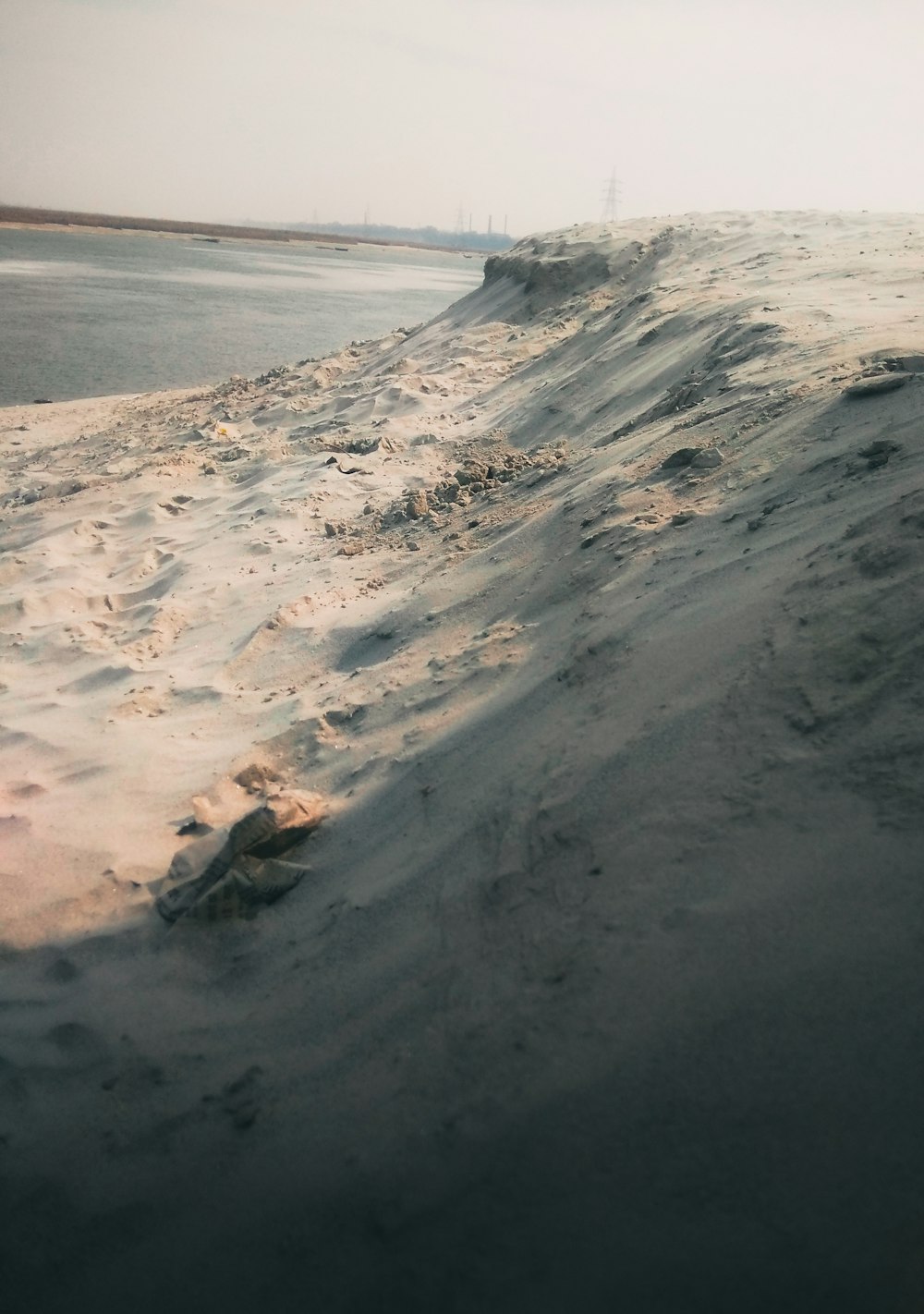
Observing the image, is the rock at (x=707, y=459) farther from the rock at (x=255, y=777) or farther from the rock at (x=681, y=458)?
the rock at (x=255, y=777)

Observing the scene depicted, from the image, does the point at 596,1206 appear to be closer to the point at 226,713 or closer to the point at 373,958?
the point at 373,958

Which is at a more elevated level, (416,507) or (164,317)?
(164,317)

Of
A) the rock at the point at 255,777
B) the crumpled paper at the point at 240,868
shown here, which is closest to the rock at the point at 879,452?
the crumpled paper at the point at 240,868

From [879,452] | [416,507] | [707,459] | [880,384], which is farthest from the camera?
[416,507]

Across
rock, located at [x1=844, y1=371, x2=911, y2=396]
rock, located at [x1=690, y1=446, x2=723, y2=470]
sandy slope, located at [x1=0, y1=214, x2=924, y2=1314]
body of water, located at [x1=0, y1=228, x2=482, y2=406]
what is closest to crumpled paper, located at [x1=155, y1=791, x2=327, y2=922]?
sandy slope, located at [x1=0, y1=214, x2=924, y2=1314]

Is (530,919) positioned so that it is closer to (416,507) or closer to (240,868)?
(240,868)

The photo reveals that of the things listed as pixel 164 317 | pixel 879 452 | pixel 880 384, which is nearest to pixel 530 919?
pixel 879 452
